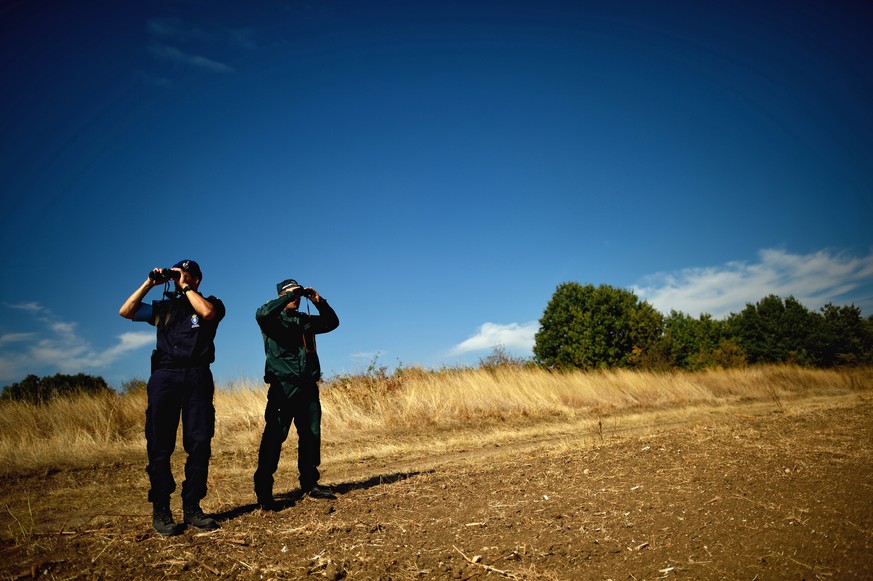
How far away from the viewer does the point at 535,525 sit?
11.2 feet

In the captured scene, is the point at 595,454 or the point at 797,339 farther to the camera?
the point at 797,339

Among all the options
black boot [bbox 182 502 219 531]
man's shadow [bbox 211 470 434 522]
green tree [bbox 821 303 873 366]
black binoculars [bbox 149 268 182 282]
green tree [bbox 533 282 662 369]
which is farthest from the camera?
green tree [bbox 821 303 873 366]

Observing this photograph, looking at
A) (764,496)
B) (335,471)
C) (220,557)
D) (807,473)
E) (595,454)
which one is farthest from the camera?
(335,471)

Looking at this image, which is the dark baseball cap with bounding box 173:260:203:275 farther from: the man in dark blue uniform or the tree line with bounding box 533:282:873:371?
the tree line with bounding box 533:282:873:371

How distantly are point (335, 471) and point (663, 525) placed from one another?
4.97 metres

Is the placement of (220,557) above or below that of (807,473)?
above

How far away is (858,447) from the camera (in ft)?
17.2

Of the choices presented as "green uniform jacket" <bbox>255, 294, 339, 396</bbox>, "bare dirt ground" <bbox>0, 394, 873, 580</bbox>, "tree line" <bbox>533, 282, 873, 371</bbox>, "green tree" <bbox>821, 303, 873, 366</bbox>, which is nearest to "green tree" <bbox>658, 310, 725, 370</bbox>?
"tree line" <bbox>533, 282, 873, 371</bbox>

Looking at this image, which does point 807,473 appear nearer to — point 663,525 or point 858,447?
point 858,447

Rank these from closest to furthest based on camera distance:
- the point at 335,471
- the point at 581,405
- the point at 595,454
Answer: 1. the point at 595,454
2. the point at 335,471
3. the point at 581,405

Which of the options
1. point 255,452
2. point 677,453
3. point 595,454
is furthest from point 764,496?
point 255,452

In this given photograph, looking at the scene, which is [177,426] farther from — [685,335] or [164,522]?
[685,335]

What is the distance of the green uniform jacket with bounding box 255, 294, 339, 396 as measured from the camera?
15.3 ft

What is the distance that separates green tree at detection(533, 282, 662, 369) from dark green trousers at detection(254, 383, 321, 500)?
21413mm
